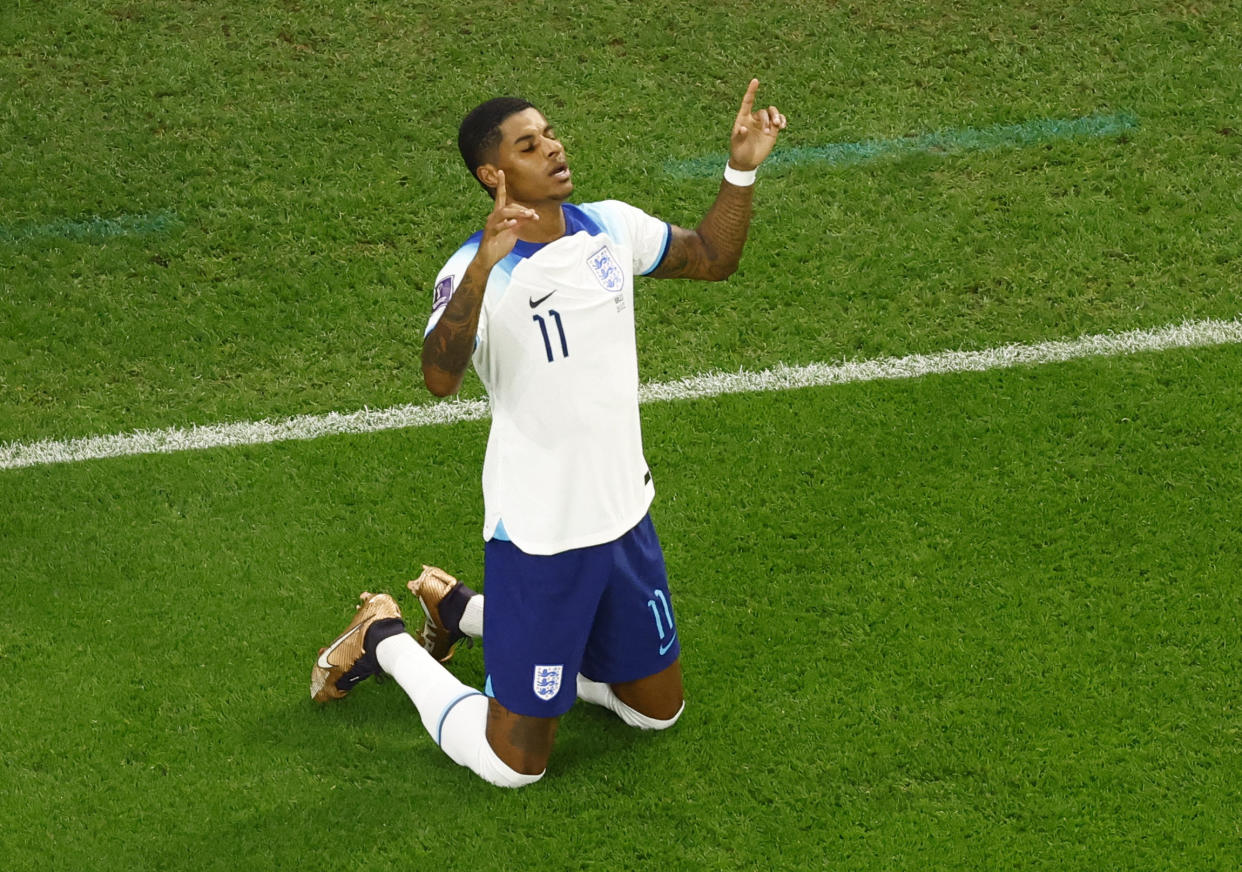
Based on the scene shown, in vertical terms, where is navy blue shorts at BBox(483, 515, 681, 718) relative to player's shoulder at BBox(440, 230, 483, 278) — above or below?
below

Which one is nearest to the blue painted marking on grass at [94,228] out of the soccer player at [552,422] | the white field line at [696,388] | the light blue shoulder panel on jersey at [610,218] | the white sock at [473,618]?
the white field line at [696,388]

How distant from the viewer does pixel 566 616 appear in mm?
4090

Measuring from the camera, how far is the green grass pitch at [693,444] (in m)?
4.43

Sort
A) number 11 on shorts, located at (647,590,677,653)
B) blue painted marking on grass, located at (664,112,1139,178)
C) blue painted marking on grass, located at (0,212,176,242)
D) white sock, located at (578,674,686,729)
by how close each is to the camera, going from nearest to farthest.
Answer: number 11 on shorts, located at (647,590,677,653)
white sock, located at (578,674,686,729)
blue painted marking on grass, located at (0,212,176,242)
blue painted marking on grass, located at (664,112,1139,178)

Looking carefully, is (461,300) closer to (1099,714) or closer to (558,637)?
(558,637)

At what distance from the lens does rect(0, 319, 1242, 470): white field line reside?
5.74 meters

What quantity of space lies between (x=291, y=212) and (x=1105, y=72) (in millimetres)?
3924

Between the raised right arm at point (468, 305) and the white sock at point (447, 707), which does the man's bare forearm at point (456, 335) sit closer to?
the raised right arm at point (468, 305)

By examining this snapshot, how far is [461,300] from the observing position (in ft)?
11.8

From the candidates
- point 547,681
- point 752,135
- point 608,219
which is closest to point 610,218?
point 608,219

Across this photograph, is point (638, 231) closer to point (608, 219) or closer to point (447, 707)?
point (608, 219)

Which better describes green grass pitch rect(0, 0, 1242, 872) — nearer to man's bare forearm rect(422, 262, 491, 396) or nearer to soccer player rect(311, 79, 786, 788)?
soccer player rect(311, 79, 786, 788)

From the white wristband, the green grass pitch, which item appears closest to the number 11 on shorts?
the green grass pitch

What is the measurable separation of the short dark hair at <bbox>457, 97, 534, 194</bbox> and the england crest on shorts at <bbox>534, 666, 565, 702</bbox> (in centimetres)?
133
